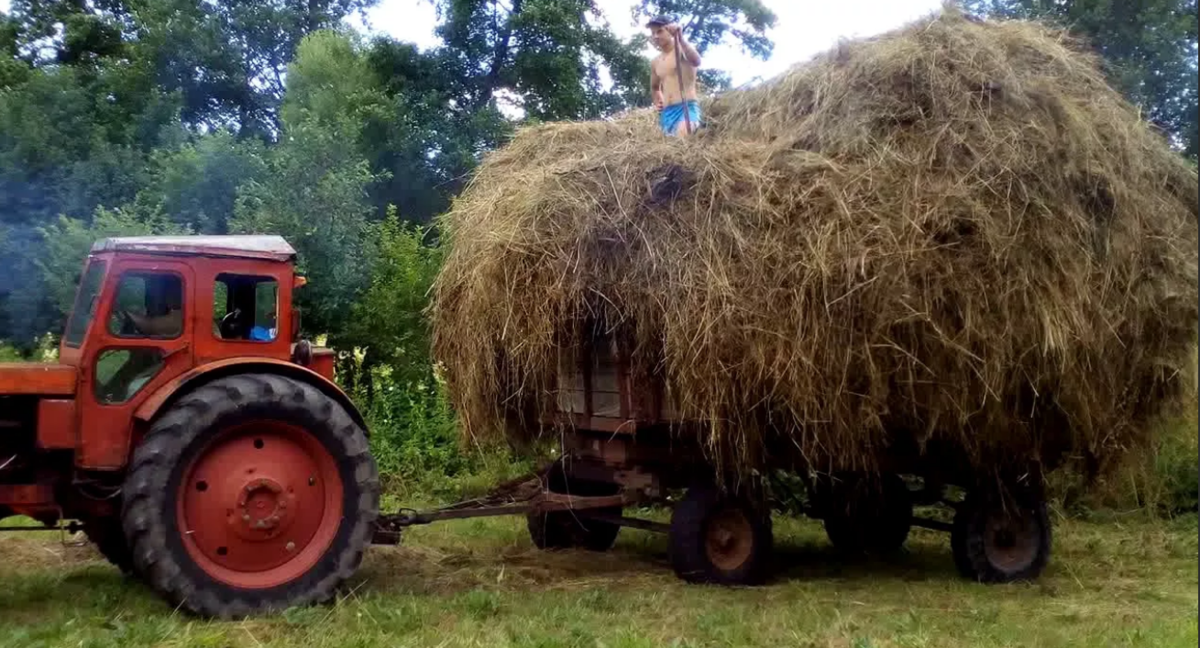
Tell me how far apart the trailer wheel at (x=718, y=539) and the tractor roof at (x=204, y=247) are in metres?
2.86

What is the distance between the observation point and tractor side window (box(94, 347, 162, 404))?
5.94m

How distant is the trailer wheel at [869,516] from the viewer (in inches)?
308

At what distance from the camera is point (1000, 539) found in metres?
7.65

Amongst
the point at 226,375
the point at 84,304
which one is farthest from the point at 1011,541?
the point at 84,304

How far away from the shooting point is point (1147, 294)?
22.0 ft

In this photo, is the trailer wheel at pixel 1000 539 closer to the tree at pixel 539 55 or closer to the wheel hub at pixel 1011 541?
the wheel hub at pixel 1011 541

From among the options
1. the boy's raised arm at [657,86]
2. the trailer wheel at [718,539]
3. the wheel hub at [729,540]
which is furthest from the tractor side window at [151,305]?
the boy's raised arm at [657,86]

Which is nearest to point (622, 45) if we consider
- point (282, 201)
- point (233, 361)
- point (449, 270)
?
point (282, 201)

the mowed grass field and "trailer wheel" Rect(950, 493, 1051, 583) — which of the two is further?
"trailer wheel" Rect(950, 493, 1051, 583)

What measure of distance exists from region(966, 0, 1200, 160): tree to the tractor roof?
8605 mm

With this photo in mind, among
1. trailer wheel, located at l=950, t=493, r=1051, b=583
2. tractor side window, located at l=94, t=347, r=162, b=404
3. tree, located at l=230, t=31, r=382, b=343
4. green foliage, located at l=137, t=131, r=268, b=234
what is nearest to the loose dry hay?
trailer wheel, located at l=950, t=493, r=1051, b=583

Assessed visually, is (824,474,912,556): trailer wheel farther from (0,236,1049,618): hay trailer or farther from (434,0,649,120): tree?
(434,0,649,120): tree

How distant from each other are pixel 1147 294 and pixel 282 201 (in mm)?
7732

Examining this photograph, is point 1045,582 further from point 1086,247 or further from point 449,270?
point 449,270
